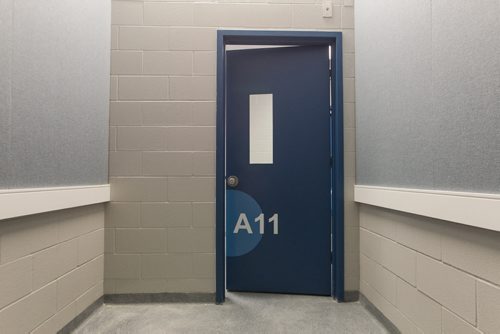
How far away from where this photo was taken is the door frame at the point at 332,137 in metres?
2.23

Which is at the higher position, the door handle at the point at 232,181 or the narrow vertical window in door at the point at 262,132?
the narrow vertical window in door at the point at 262,132

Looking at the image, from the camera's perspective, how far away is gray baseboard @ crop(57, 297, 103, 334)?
1.75 metres

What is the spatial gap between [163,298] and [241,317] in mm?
577

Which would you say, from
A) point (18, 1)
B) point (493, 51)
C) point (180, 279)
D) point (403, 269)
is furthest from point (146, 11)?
point (403, 269)

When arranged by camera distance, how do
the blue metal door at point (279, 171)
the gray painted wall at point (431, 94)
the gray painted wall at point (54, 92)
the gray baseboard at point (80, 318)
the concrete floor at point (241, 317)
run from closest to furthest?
1. the gray painted wall at point (431, 94)
2. the gray painted wall at point (54, 92)
3. the gray baseboard at point (80, 318)
4. the concrete floor at point (241, 317)
5. the blue metal door at point (279, 171)

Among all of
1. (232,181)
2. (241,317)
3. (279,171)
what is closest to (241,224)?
(232,181)

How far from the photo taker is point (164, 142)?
2246 mm

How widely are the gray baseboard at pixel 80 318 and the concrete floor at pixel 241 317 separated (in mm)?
26

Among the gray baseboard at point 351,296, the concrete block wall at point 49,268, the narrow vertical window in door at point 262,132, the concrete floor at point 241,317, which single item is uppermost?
the narrow vertical window in door at point 262,132

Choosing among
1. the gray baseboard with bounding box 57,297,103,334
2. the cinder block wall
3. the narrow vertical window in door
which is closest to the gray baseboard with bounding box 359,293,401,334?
the cinder block wall

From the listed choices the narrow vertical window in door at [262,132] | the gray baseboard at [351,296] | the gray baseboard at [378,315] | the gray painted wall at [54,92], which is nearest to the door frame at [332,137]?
the gray baseboard at [351,296]

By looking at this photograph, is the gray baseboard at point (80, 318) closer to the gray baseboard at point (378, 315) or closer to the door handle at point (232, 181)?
the door handle at point (232, 181)

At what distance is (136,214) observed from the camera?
2232 mm

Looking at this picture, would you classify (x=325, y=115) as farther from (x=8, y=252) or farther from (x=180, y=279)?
(x=8, y=252)
